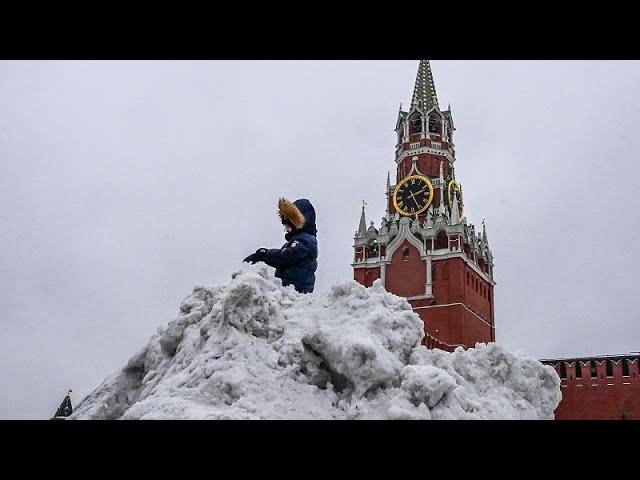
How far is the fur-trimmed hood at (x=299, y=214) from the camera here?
468 inches

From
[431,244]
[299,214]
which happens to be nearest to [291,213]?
[299,214]

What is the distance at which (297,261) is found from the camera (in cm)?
1166

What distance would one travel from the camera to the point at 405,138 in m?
47.6

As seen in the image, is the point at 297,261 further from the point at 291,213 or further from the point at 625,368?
the point at 625,368

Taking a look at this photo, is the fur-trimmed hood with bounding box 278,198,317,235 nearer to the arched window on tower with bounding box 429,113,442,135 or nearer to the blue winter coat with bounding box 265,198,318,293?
the blue winter coat with bounding box 265,198,318,293

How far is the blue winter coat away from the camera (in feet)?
38.0

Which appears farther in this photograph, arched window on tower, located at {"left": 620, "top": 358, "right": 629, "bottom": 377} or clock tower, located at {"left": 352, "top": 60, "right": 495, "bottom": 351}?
clock tower, located at {"left": 352, "top": 60, "right": 495, "bottom": 351}

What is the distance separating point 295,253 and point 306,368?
2.92 meters

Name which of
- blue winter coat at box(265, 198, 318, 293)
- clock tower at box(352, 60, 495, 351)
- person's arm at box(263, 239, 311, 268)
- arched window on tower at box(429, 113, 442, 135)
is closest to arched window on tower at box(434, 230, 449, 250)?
clock tower at box(352, 60, 495, 351)

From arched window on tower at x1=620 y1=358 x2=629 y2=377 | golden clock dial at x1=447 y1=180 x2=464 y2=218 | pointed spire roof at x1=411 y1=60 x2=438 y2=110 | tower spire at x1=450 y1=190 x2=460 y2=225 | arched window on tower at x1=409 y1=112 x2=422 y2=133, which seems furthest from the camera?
pointed spire roof at x1=411 y1=60 x2=438 y2=110
